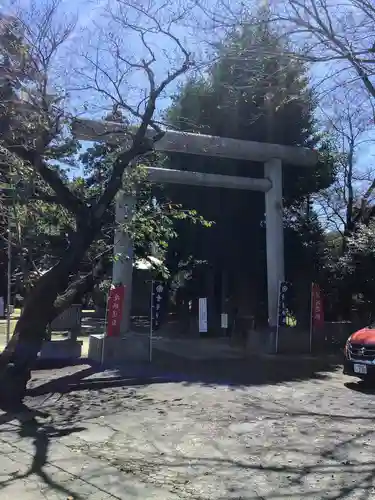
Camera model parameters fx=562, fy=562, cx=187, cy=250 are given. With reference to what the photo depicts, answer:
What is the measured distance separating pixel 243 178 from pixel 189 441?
11662 millimetres

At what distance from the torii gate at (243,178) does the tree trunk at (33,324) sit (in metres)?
5.25

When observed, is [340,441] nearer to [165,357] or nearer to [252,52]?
[252,52]

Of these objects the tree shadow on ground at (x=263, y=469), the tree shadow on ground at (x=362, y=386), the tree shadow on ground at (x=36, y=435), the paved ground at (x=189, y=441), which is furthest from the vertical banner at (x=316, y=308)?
the tree shadow on ground at (x=36, y=435)

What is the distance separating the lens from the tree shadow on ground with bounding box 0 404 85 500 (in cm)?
529

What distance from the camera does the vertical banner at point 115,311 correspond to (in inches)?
569

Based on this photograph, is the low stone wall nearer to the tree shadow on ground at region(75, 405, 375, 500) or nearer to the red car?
the red car

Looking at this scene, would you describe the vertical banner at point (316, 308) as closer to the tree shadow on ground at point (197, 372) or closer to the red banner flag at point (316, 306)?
the red banner flag at point (316, 306)

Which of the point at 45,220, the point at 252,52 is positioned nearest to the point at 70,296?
the point at 45,220

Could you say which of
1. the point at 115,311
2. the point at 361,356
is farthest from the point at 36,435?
the point at 115,311

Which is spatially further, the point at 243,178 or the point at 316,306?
the point at 243,178

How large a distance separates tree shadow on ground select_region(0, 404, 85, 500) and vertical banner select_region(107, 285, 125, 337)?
543 cm

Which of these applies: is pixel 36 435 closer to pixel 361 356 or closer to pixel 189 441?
pixel 189 441

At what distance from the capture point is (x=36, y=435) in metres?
7.18

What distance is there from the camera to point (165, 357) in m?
15.5
